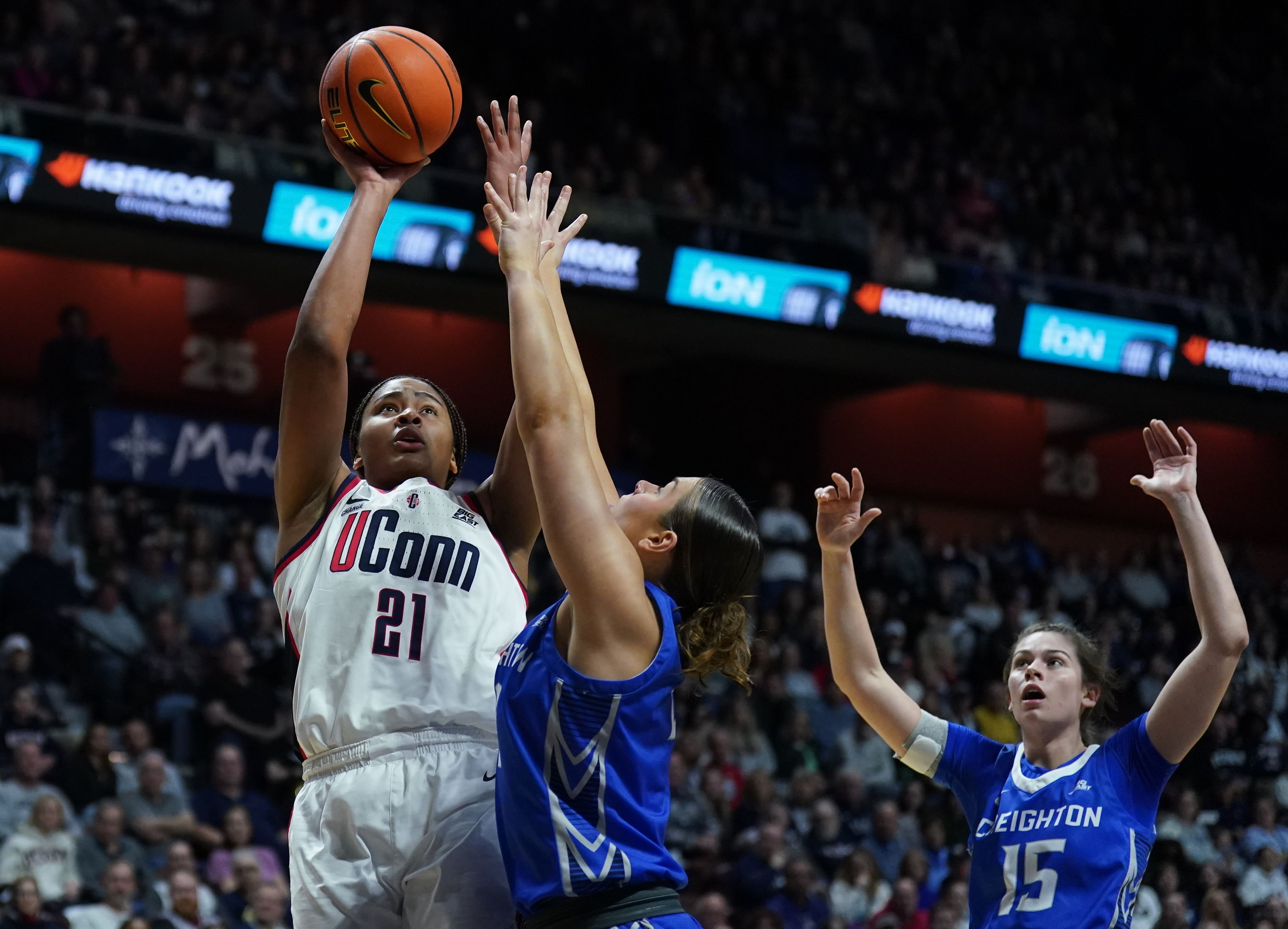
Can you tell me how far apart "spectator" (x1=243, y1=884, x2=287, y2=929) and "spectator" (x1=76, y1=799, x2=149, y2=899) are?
2.02ft

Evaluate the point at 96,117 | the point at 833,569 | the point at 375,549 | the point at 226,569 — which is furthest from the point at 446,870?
the point at 96,117

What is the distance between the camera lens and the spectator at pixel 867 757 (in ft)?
37.0

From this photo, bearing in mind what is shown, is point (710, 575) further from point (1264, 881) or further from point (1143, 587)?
point (1143, 587)

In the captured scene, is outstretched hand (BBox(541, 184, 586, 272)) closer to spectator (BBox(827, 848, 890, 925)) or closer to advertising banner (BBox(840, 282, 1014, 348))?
spectator (BBox(827, 848, 890, 925))

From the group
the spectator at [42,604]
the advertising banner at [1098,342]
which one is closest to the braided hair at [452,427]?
the spectator at [42,604]

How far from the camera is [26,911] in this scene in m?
7.47

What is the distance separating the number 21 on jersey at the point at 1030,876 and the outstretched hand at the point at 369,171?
2.09 metres

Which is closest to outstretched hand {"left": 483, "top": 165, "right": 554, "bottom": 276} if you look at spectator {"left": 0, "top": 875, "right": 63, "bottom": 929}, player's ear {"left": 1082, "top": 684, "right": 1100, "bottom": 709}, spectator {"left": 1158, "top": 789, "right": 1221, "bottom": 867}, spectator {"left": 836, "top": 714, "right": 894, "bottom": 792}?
player's ear {"left": 1082, "top": 684, "right": 1100, "bottom": 709}

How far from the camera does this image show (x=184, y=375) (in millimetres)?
15164

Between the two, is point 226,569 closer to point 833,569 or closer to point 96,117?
point 96,117

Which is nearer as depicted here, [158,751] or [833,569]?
[833,569]

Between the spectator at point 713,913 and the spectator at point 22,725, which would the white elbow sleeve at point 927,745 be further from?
the spectator at point 22,725

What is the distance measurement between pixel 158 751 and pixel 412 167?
241 inches

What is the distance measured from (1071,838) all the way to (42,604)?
25.4 feet
